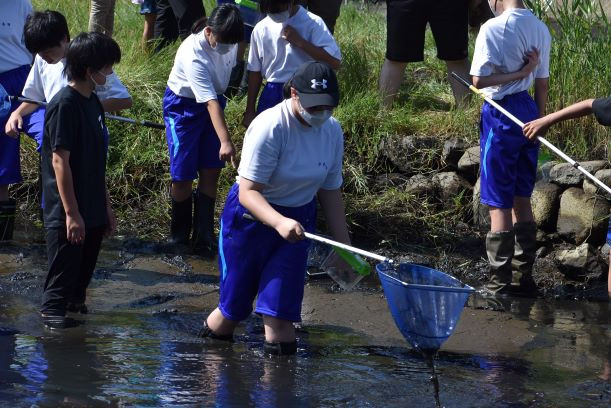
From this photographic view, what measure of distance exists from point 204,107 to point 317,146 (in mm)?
2288

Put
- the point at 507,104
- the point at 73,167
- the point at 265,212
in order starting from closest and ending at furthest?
1. the point at 265,212
2. the point at 73,167
3. the point at 507,104

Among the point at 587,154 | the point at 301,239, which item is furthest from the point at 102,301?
the point at 587,154

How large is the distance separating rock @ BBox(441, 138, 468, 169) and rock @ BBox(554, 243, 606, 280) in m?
1.29

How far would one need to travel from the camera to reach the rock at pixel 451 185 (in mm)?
8250

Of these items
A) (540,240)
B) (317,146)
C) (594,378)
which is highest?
(317,146)

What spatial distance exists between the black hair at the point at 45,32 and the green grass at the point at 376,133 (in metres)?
2.01

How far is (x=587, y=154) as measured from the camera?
8094 millimetres

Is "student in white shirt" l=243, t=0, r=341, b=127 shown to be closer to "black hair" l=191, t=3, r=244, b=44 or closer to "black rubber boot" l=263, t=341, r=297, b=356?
"black hair" l=191, t=3, r=244, b=44

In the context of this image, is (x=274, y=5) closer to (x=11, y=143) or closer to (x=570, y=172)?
(x=11, y=143)

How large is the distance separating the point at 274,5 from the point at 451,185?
2062 mm

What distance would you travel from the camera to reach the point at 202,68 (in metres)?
7.22

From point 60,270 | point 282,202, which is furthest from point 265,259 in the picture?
point 60,270

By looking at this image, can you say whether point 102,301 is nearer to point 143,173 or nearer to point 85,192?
point 85,192

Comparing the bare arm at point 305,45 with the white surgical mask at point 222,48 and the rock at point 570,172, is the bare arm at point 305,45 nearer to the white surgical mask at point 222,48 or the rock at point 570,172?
the white surgical mask at point 222,48
